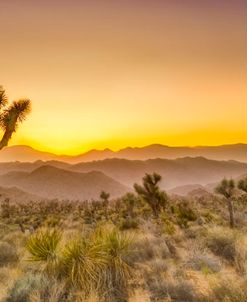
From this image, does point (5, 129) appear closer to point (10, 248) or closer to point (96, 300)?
point (10, 248)

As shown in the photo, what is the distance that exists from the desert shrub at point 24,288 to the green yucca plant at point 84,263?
1.98 ft

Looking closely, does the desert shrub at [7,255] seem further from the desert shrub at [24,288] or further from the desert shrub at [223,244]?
the desert shrub at [223,244]

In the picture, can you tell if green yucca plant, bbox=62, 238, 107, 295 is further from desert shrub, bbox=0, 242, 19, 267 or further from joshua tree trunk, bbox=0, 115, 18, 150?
joshua tree trunk, bbox=0, 115, 18, 150

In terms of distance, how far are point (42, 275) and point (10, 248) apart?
18.3ft

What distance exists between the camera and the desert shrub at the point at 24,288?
762cm

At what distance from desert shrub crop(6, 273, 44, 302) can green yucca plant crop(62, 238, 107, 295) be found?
60 centimetres

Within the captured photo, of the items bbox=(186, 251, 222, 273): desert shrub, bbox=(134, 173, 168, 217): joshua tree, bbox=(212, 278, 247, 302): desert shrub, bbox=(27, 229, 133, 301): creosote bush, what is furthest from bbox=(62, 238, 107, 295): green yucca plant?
bbox=(134, 173, 168, 217): joshua tree

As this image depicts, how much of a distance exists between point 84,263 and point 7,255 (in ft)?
18.0

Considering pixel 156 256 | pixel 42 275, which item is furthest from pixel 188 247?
pixel 42 275

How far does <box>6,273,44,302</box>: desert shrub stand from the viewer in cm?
762

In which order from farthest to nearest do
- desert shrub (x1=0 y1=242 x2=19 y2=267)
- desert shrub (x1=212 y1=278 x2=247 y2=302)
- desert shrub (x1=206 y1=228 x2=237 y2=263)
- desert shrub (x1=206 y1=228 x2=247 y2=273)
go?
desert shrub (x1=0 y1=242 x2=19 y2=267) → desert shrub (x1=206 y1=228 x2=237 y2=263) → desert shrub (x1=206 y1=228 x2=247 y2=273) → desert shrub (x1=212 y1=278 x2=247 y2=302)

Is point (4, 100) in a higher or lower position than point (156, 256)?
higher

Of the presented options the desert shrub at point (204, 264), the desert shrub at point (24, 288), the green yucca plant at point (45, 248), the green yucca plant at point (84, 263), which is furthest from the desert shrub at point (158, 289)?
the desert shrub at point (24, 288)

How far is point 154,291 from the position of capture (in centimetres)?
844
